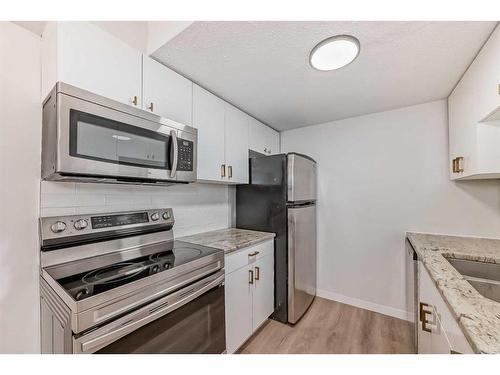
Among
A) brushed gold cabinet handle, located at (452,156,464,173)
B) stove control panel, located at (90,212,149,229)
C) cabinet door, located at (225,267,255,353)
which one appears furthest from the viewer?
brushed gold cabinet handle, located at (452,156,464,173)

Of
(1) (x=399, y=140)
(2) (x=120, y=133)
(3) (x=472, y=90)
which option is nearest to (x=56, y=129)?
(2) (x=120, y=133)

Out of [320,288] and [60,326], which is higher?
[60,326]

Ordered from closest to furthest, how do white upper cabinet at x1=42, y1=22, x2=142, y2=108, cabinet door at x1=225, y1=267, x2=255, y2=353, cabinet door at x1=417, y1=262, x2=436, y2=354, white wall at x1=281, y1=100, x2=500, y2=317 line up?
white upper cabinet at x1=42, y1=22, x2=142, y2=108 < cabinet door at x1=417, y1=262, x2=436, y2=354 < cabinet door at x1=225, y1=267, x2=255, y2=353 < white wall at x1=281, y1=100, x2=500, y2=317

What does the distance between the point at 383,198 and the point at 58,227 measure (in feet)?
8.13

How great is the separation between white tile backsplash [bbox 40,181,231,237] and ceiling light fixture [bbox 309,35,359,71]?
1.31m

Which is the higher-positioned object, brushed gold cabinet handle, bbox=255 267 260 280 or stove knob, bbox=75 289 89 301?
stove knob, bbox=75 289 89 301

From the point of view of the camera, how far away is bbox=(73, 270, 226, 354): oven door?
762 millimetres

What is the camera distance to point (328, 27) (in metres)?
1.02

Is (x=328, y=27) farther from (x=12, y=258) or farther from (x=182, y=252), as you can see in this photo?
(x=12, y=258)

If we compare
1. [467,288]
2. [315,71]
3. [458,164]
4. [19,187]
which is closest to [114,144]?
[19,187]

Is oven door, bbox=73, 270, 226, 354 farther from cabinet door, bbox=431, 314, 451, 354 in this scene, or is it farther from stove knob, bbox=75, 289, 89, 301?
cabinet door, bbox=431, 314, 451, 354

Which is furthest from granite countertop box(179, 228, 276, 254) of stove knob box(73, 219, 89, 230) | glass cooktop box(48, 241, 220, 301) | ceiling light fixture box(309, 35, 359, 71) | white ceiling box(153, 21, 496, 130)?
ceiling light fixture box(309, 35, 359, 71)
